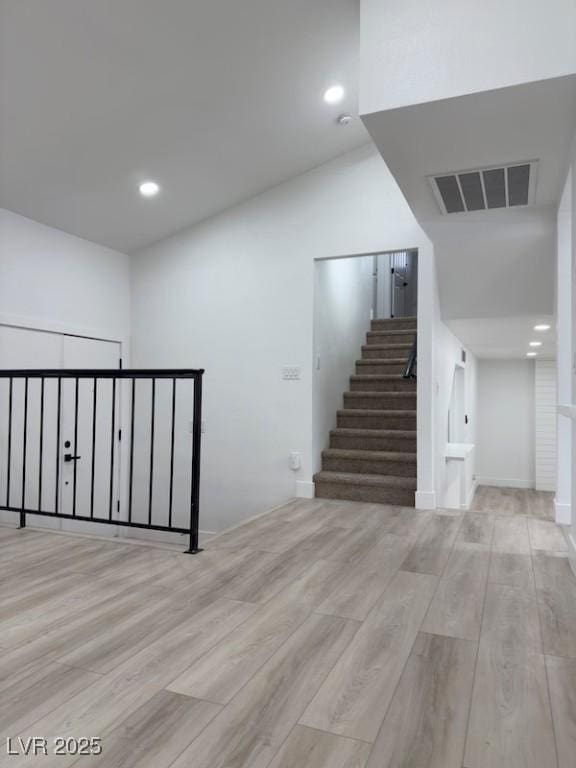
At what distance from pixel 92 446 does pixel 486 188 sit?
3.05 metres

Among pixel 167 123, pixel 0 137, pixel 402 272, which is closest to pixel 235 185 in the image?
pixel 167 123

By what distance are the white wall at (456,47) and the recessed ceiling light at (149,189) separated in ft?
7.41

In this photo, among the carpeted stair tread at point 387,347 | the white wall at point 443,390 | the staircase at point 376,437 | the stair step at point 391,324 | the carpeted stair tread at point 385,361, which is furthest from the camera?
the stair step at point 391,324

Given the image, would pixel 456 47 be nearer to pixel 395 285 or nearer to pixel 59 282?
pixel 59 282

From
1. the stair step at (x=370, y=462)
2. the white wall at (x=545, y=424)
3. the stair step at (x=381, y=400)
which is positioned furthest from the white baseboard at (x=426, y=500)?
the white wall at (x=545, y=424)

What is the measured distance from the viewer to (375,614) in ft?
6.85

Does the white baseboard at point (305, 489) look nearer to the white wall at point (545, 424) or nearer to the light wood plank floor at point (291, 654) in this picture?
the light wood plank floor at point (291, 654)

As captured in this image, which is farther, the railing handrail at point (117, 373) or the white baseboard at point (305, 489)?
the white baseboard at point (305, 489)

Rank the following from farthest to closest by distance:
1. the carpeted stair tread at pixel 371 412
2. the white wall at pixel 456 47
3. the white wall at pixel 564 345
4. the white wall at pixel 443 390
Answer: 1. the carpeted stair tread at pixel 371 412
2. the white wall at pixel 443 390
3. the white wall at pixel 564 345
4. the white wall at pixel 456 47

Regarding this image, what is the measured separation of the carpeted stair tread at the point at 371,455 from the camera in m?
4.67

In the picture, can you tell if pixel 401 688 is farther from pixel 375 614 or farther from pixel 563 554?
pixel 563 554

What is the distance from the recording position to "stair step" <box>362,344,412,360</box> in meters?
6.33

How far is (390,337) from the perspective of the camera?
6707 mm

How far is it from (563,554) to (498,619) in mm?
1134
